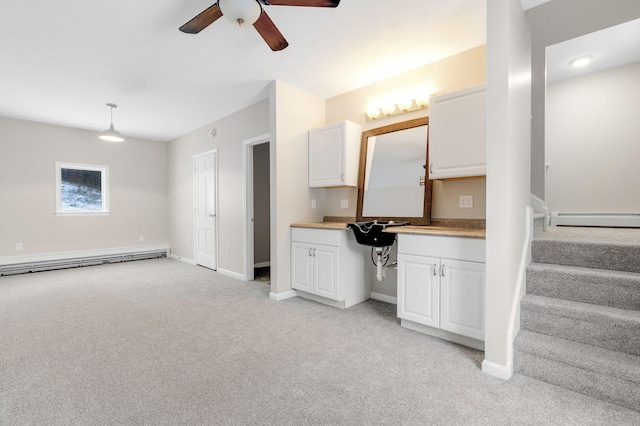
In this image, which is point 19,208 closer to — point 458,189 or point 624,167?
point 458,189

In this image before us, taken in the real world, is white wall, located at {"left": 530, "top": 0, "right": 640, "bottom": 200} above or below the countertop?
above

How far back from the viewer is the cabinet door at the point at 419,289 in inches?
94.3

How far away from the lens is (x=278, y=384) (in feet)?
5.91

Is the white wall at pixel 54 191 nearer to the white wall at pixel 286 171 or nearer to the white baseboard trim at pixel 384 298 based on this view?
the white wall at pixel 286 171

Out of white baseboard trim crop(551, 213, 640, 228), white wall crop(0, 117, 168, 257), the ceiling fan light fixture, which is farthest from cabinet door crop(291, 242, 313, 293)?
white wall crop(0, 117, 168, 257)

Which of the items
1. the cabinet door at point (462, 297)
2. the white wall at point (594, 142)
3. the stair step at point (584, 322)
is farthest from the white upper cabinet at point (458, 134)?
the white wall at point (594, 142)

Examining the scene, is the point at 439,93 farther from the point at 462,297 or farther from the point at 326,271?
the point at 326,271

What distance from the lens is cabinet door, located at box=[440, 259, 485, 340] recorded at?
7.10 ft

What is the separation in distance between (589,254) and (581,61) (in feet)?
10.0

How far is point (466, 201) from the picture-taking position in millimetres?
2844

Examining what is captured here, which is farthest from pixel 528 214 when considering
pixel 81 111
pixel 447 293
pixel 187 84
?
pixel 81 111

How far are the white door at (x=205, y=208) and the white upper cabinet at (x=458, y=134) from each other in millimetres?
3722

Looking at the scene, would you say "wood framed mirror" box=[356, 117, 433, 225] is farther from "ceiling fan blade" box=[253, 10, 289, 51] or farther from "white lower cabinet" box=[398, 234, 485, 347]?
"ceiling fan blade" box=[253, 10, 289, 51]

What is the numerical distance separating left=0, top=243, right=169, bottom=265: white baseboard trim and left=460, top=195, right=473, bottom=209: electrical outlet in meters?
6.18
